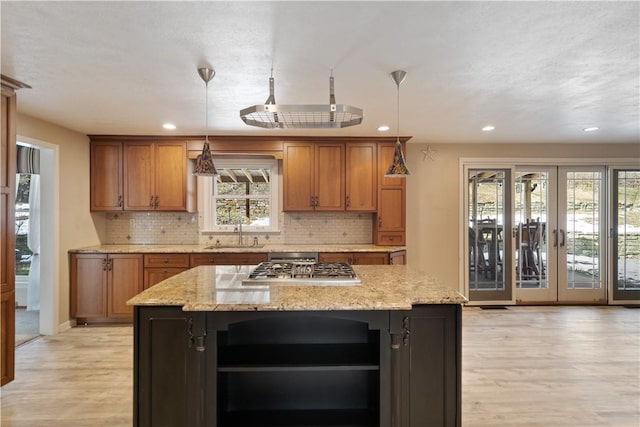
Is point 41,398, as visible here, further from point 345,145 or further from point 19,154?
point 345,145

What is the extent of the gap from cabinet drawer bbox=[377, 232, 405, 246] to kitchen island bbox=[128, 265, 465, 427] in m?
2.48

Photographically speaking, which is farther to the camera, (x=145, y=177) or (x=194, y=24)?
(x=145, y=177)

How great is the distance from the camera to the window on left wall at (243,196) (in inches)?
192

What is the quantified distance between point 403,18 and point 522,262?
461 cm

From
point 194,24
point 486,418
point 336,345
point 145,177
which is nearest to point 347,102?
point 194,24

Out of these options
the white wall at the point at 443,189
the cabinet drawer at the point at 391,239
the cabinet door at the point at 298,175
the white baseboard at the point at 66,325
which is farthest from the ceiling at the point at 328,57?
the white baseboard at the point at 66,325

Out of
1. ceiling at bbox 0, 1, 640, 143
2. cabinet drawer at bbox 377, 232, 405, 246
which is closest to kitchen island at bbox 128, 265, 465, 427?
ceiling at bbox 0, 1, 640, 143

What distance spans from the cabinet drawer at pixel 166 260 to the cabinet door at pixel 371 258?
2.12m

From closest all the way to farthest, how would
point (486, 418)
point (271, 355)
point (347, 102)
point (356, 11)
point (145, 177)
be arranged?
point (356, 11), point (271, 355), point (486, 418), point (347, 102), point (145, 177)

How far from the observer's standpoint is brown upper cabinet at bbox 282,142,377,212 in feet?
15.0

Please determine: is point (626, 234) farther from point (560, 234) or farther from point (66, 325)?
point (66, 325)

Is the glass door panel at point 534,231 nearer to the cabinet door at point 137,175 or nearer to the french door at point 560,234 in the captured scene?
the french door at point 560,234

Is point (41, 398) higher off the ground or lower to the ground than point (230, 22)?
lower

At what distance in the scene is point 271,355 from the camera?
2.00m
